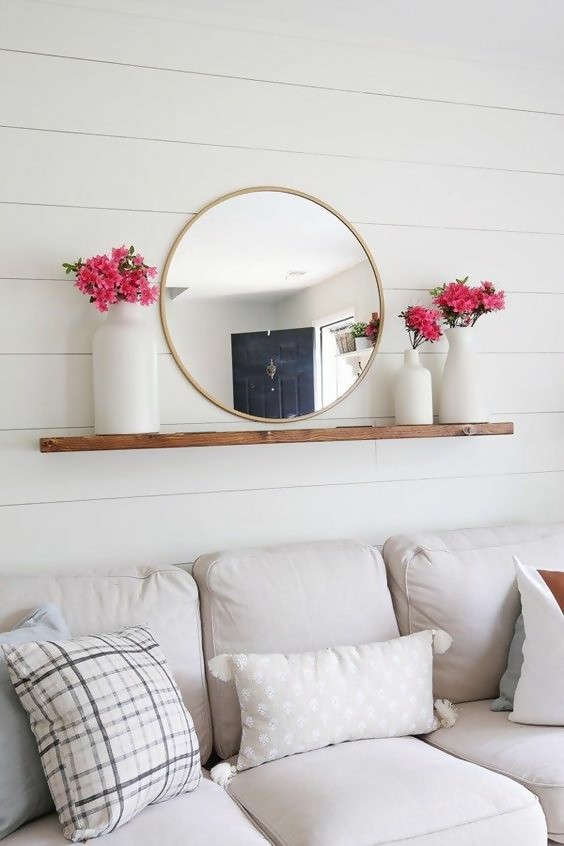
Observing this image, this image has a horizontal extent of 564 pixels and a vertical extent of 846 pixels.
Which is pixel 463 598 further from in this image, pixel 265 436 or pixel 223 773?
pixel 223 773

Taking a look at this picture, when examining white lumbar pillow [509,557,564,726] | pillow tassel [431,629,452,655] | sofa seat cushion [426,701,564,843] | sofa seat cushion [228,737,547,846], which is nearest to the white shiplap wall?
pillow tassel [431,629,452,655]

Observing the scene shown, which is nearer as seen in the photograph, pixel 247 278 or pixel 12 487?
pixel 12 487

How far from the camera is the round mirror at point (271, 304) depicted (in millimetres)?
2537

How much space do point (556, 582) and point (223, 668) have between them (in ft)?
3.06

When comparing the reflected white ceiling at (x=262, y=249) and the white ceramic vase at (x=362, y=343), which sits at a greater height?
the reflected white ceiling at (x=262, y=249)

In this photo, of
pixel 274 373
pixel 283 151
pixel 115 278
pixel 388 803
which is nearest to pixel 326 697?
pixel 388 803

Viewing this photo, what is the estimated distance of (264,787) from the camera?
1.92 m

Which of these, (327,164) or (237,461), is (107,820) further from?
(327,164)

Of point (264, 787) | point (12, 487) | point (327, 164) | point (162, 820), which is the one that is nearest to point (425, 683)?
point (264, 787)

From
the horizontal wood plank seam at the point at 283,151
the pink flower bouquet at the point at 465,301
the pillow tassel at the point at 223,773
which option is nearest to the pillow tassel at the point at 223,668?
the pillow tassel at the point at 223,773

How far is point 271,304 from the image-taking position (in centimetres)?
261

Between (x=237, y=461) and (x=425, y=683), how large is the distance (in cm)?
84

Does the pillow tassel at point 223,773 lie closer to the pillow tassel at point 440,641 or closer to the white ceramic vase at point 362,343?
the pillow tassel at point 440,641

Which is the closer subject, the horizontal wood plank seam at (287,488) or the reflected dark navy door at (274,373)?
the horizontal wood plank seam at (287,488)
